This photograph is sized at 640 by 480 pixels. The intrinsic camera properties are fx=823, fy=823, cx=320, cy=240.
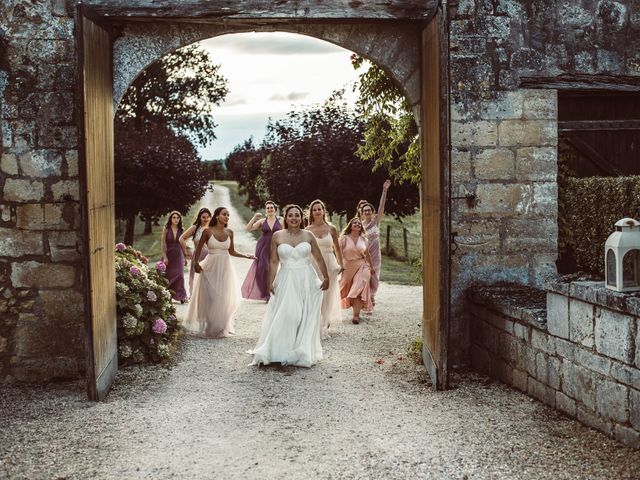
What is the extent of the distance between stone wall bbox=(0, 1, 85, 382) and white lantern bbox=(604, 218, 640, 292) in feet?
14.7

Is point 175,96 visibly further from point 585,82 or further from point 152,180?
point 585,82

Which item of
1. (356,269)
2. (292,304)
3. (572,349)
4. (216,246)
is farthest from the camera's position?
(356,269)

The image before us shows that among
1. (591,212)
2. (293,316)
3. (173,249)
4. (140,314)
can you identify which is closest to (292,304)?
(293,316)

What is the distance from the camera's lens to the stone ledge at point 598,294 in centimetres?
502

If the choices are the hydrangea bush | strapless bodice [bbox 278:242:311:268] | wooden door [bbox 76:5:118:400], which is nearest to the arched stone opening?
wooden door [bbox 76:5:118:400]

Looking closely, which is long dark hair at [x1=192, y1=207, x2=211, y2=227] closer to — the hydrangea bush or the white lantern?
the hydrangea bush

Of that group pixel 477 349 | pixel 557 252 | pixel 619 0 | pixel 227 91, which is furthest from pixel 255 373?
pixel 227 91

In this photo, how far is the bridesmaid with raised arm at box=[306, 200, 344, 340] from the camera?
1039 centimetres

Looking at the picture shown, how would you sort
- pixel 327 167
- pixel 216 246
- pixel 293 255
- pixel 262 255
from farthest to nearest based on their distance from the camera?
pixel 327 167, pixel 262 255, pixel 216 246, pixel 293 255

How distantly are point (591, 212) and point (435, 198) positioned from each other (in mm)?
1660

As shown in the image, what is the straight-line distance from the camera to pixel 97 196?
675cm

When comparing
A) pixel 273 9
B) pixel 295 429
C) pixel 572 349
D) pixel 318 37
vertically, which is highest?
pixel 273 9

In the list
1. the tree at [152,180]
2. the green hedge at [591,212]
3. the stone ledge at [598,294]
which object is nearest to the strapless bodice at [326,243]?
the green hedge at [591,212]

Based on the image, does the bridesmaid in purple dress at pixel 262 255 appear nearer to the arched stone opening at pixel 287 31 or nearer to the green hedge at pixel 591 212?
the arched stone opening at pixel 287 31
